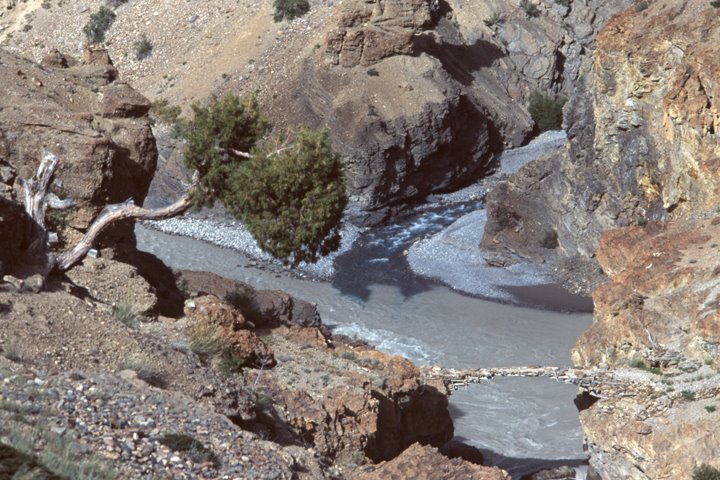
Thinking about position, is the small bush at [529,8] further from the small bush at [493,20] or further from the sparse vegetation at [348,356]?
the sparse vegetation at [348,356]

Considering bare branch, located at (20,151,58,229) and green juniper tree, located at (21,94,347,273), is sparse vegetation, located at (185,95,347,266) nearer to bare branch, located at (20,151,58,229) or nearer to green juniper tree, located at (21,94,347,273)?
green juniper tree, located at (21,94,347,273)

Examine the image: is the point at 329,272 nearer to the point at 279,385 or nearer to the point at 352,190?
the point at 352,190

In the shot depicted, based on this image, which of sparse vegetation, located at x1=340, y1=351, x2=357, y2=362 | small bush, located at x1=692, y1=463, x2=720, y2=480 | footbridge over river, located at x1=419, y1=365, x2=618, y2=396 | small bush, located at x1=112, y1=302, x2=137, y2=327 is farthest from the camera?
footbridge over river, located at x1=419, y1=365, x2=618, y2=396

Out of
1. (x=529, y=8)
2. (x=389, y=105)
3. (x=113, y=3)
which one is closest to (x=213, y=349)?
(x=389, y=105)

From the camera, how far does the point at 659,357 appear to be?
27.4 metres

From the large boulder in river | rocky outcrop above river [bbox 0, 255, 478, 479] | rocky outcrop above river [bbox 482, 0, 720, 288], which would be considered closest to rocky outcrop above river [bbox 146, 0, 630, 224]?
rocky outcrop above river [bbox 482, 0, 720, 288]

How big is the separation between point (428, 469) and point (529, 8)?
5814 centimetres

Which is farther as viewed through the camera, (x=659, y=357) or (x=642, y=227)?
(x=642, y=227)

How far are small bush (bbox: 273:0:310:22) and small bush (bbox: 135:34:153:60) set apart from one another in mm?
9991

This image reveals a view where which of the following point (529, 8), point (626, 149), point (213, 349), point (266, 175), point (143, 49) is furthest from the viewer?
point (529, 8)

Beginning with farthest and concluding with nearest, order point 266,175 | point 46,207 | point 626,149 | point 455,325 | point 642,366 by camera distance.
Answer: point 626,149, point 455,325, point 266,175, point 642,366, point 46,207

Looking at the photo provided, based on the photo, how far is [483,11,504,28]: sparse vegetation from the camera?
6975 centimetres

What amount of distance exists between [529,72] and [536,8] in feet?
18.3

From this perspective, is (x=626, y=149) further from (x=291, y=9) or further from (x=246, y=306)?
(x=291, y=9)
